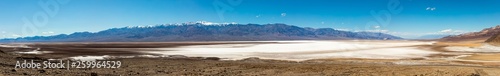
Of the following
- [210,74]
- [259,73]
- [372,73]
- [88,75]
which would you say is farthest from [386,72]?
[88,75]

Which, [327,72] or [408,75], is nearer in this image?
[408,75]

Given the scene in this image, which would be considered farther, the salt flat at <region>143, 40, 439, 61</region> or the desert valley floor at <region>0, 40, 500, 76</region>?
the salt flat at <region>143, 40, 439, 61</region>

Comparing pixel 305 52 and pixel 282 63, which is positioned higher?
pixel 282 63

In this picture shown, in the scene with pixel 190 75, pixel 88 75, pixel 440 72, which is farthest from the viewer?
pixel 440 72

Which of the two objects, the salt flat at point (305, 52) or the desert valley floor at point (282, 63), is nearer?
the desert valley floor at point (282, 63)

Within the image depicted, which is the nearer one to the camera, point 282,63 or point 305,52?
point 282,63

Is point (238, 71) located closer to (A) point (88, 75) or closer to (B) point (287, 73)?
(B) point (287, 73)

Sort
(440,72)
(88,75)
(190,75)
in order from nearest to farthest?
(88,75) < (190,75) < (440,72)

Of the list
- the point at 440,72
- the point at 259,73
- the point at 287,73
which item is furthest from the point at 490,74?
the point at 259,73

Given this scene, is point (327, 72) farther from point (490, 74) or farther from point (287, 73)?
point (490, 74)
